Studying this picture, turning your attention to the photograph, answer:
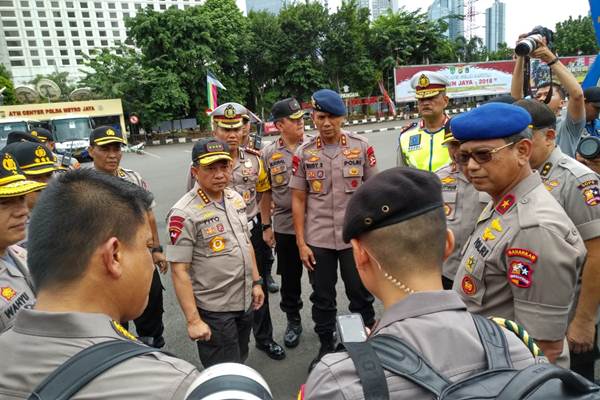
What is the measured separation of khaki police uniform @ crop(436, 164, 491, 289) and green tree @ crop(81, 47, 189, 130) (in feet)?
73.6

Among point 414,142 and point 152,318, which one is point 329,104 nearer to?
point 414,142

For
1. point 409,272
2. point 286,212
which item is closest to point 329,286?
point 286,212

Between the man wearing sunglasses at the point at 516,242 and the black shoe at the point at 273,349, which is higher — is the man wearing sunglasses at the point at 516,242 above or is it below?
above

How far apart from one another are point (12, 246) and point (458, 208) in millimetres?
2353

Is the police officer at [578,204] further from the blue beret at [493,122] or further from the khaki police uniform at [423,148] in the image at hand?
the khaki police uniform at [423,148]

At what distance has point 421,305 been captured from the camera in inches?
38.0

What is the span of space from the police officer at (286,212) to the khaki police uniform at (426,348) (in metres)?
2.44

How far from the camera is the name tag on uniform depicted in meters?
3.13

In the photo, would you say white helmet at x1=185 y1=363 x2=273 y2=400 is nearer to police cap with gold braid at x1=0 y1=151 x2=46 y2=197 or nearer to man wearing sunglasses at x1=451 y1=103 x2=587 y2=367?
man wearing sunglasses at x1=451 y1=103 x2=587 y2=367

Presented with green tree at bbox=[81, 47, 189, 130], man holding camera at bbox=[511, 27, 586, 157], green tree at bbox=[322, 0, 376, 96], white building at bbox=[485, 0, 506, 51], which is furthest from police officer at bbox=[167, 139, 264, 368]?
white building at bbox=[485, 0, 506, 51]

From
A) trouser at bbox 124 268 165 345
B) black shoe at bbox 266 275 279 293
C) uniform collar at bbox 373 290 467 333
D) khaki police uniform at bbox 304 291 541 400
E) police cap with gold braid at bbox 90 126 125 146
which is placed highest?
police cap with gold braid at bbox 90 126 125 146

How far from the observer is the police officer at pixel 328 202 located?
3.00 metres

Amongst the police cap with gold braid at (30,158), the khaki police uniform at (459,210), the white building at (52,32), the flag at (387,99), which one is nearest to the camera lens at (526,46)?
the khaki police uniform at (459,210)

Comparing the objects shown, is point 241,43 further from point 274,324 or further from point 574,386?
point 574,386
